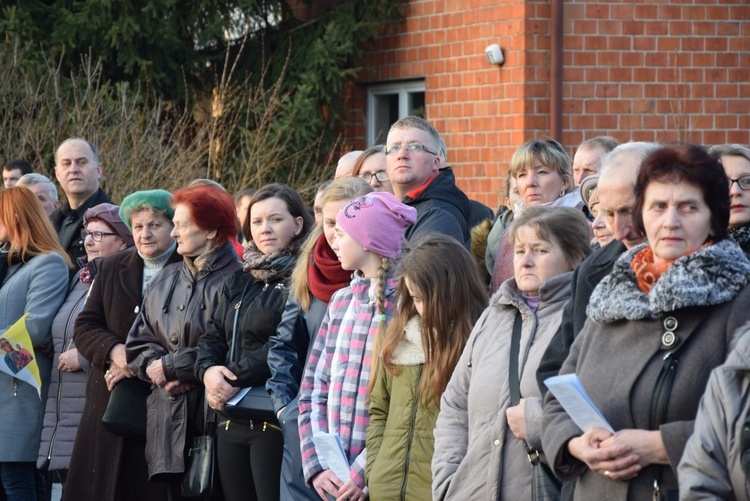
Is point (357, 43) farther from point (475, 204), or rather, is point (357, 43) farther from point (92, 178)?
point (475, 204)

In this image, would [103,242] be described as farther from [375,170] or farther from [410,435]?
[410,435]

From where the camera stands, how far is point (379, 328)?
540 centimetres

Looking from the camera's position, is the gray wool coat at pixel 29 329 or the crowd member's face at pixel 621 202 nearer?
the crowd member's face at pixel 621 202

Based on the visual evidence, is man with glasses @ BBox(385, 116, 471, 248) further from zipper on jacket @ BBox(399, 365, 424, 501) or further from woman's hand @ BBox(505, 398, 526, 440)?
woman's hand @ BBox(505, 398, 526, 440)

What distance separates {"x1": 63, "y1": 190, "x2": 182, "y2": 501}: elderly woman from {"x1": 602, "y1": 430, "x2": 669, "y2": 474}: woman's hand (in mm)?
4051

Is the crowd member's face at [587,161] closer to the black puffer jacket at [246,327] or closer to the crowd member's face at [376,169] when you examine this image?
the crowd member's face at [376,169]

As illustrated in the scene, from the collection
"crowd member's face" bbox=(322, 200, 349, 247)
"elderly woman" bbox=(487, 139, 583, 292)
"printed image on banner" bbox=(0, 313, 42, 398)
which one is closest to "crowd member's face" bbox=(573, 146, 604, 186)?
"elderly woman" bbox=(487, 139, 583, 292)

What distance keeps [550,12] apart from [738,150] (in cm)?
706

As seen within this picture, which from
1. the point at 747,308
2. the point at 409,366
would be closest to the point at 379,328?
the point at 409,366

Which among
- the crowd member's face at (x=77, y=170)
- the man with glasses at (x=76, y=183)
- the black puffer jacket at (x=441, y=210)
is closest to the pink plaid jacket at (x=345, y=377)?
the black puffer jacket at (x=441, y=210)

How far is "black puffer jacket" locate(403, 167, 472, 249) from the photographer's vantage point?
629cm

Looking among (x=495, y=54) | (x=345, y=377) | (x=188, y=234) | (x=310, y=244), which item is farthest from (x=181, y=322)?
(x=495, y=54)

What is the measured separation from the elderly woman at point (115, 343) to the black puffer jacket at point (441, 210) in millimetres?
1696

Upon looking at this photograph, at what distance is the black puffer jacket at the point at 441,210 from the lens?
629 centimetres
